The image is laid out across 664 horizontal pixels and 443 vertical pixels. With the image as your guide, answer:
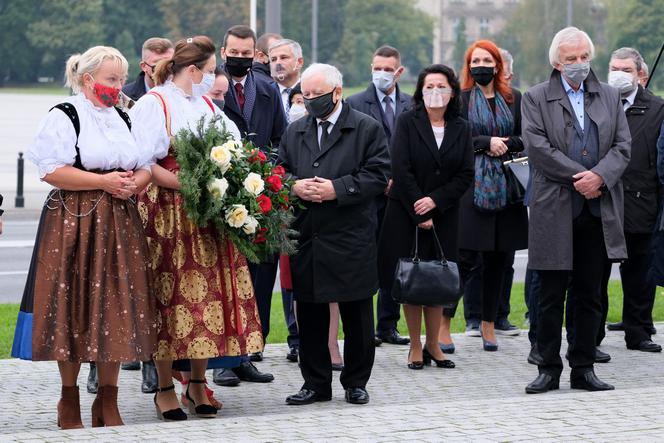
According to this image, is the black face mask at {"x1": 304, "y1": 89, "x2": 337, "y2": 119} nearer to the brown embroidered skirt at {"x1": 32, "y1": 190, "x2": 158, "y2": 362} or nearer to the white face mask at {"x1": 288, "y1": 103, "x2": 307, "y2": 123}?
the brown embroidered skirt at {"x1": 32, "y1": 190, "x2": 158, "y2": 362}

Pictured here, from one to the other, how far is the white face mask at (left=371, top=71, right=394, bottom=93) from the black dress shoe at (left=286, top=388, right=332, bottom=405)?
316 cm

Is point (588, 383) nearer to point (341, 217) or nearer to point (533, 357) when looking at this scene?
point (533, 357)

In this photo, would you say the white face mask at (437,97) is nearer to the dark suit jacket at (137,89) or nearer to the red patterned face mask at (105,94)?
the dark suit jacket at (137,89)

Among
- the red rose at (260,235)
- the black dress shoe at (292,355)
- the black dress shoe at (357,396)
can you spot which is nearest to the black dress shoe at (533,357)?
the black dress shoe at (292,355)

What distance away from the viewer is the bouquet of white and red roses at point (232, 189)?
22.7ft

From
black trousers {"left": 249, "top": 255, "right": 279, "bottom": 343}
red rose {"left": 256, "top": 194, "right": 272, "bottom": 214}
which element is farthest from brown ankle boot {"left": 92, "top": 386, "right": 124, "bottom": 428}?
black trousers {"left": 249, "top": 255, "right": 279, "bottom": 343}

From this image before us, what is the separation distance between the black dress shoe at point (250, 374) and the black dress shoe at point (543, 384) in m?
1.74

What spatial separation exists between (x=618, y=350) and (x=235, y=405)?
11.3 feet

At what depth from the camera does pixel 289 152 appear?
25.9ft

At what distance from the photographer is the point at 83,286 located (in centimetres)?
671

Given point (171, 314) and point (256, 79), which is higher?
point (256, 79)

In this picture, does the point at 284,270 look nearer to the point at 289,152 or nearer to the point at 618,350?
the point at 289,152

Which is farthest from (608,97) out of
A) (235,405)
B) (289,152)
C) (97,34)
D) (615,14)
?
(97,34)

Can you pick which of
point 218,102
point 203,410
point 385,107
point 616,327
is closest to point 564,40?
point 218,102
